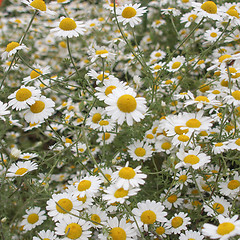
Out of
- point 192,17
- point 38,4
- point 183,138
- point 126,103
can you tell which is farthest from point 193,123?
point 192,17

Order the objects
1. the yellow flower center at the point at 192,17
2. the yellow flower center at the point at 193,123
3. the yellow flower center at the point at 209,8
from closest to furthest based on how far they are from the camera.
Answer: the yellow flower center at the point at 193,123, the yellow flower center at the point at 209,8, the yellow flower center at the point at 192,17

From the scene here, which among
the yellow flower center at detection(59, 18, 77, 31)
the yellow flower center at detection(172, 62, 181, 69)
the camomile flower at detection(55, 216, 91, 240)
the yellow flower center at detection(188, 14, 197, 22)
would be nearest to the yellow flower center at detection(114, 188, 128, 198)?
the camomile flower at detection(55, 216, 91, 240)

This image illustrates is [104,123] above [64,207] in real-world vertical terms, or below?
above

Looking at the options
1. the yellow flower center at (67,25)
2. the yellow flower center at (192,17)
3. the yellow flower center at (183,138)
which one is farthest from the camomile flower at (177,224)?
the yellow flower center at (192,17)

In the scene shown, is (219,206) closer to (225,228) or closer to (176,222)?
(176,222)

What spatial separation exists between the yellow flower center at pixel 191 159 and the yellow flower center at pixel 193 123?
0.52 feet

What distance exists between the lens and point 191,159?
1.52 meters

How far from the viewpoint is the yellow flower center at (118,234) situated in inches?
55.4

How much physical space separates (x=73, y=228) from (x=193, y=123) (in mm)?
819

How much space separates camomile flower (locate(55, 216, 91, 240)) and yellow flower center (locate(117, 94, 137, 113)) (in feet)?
2.03

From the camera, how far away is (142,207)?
151cm

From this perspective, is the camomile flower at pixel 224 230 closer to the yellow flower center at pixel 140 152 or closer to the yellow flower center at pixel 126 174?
the yellow flower center at pixel 126 174

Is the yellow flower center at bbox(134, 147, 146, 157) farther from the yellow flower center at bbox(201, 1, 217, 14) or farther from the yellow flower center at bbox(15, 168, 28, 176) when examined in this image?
the yellow flower center at bbox(201, 1, 217, 14)

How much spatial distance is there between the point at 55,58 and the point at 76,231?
10.7 feet
